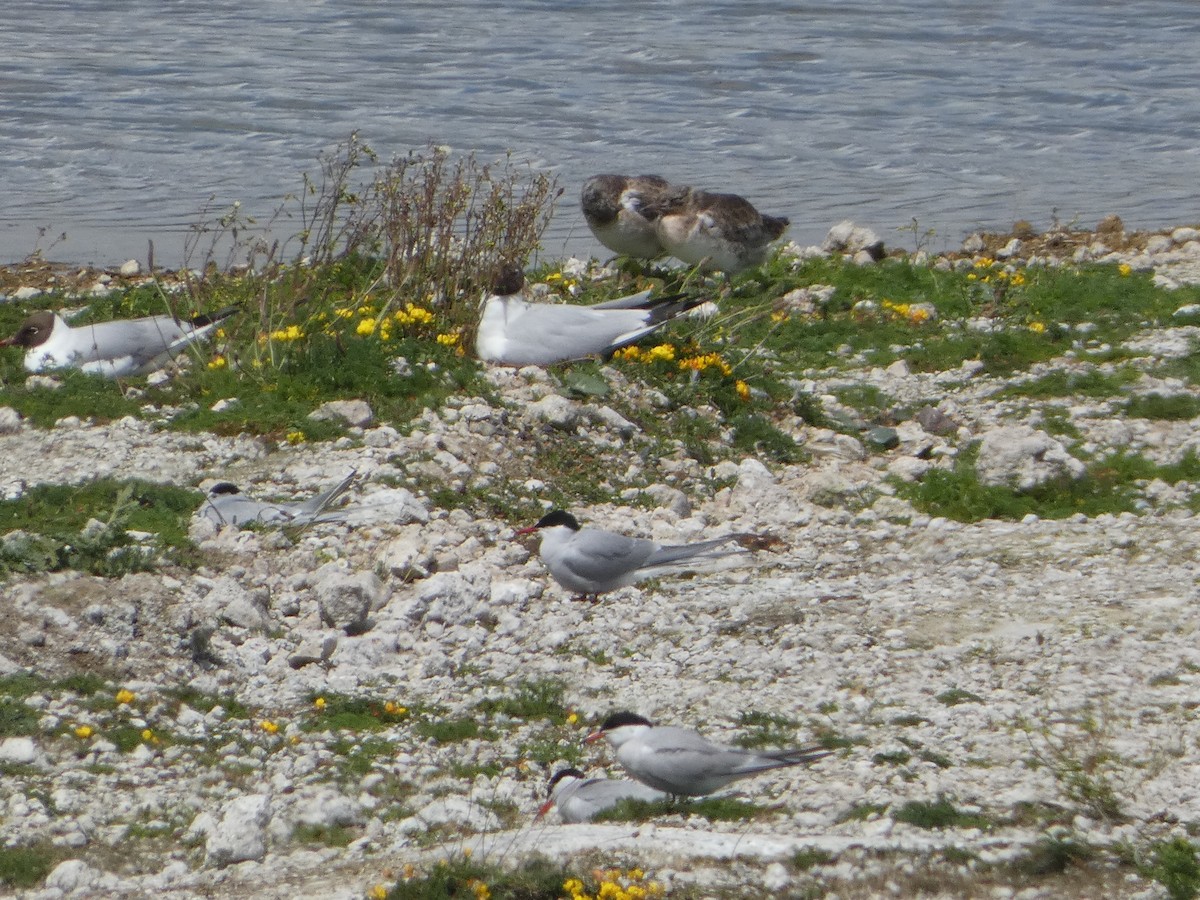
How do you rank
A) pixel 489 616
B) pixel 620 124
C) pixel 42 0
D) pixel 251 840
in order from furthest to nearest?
pixel 42 0 < pixel 620 124 < pixel 489 616 < pixel 251 840

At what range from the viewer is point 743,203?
1067 cm

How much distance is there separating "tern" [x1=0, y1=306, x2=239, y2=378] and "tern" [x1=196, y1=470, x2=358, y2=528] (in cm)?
172

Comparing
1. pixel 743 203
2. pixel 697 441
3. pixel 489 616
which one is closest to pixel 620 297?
pixel 743 203

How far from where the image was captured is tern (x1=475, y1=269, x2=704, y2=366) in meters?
8.23

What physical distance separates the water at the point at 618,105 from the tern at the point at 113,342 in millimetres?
4162

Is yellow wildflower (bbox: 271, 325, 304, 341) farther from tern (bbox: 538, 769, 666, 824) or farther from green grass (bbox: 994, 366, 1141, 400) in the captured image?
tern (bbox: 538, 769, 666, 824)

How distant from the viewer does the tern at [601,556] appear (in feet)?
19.8

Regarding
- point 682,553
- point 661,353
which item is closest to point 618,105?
point 661,353

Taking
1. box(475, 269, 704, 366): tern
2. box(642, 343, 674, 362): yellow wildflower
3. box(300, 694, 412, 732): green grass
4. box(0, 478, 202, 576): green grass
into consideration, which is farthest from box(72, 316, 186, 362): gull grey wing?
box(300, 694, 412, 732): green grass

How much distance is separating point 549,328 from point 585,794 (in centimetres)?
396

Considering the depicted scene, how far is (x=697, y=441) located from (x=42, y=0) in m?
18.8

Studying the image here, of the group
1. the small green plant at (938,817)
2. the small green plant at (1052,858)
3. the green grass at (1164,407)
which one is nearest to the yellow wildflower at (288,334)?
the green grass at (1164,407)

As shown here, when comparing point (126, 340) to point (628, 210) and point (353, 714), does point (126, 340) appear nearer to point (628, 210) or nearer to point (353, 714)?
point (353, 714)

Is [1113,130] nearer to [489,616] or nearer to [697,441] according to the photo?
[697,441]
